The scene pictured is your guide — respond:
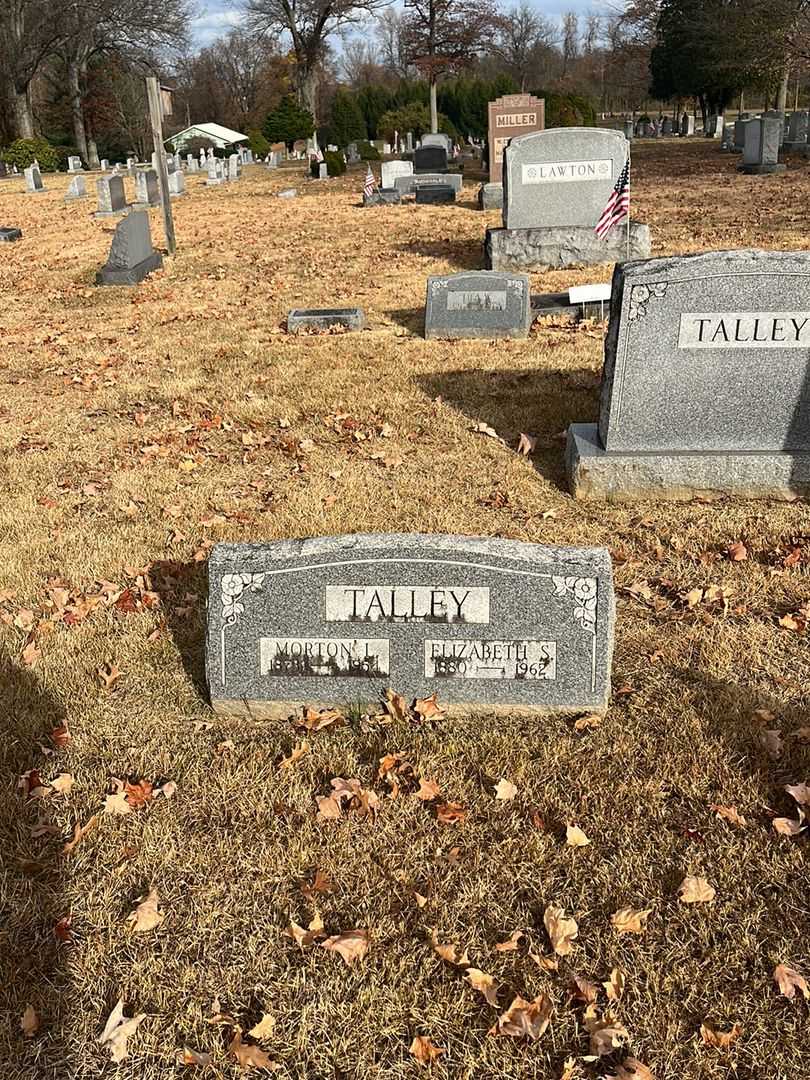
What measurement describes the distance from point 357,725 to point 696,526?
8.79 feet

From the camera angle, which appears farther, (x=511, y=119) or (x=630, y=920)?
(x=511, y=119)

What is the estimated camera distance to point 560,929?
8.70 feet

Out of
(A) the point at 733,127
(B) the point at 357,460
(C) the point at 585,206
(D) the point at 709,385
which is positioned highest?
(A) the point at 733,127

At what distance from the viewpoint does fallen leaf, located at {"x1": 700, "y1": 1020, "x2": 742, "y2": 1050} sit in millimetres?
2326

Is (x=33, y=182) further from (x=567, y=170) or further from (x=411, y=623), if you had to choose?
(x=411, y=623)

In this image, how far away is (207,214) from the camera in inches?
932

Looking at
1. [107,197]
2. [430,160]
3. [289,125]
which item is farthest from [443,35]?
[107,197]

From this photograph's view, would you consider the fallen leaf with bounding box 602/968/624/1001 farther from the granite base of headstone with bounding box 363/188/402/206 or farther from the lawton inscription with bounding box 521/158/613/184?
the granite base of headstone with bounding box 363/188/402/206

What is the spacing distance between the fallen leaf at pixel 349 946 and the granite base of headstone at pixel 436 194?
73.8ft

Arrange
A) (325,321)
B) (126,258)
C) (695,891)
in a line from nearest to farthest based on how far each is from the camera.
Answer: (695,891) → (325,321) → (126,258)

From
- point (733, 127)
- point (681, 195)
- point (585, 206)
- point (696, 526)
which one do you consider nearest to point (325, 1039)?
point (696, 526)

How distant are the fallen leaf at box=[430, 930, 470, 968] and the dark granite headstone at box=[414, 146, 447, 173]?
30591 millimetres

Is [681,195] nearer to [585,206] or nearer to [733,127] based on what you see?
[585,206]

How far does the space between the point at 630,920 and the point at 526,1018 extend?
19.1 inches
